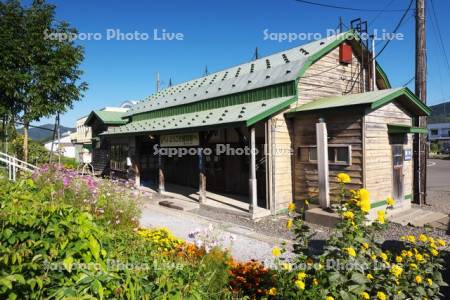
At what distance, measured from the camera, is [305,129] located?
34.3 ft

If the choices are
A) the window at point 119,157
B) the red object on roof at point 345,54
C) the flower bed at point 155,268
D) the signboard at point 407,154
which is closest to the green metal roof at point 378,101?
the signboard at point 407,154

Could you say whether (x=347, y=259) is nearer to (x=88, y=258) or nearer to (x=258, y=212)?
(x=88, y=258)

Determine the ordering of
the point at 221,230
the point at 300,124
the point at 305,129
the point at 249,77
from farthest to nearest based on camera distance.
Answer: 1. the point at 249,77
2. the point at 300,124
3. the point at 305,129
4. the point at 221,230

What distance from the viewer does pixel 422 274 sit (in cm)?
320

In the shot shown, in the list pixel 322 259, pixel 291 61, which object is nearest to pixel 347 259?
pixel 322 259

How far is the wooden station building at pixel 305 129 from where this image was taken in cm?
937

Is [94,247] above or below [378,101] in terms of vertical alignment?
below

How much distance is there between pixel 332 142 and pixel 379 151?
1.37 m

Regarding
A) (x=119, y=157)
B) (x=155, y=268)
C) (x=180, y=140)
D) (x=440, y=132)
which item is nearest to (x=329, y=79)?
(x=180, y=140)

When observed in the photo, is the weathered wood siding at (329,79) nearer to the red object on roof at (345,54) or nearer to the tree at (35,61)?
the red object on roof at (345,54)

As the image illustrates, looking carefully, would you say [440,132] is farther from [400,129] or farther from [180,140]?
[180,140]

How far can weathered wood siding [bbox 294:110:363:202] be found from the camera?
9070 mm

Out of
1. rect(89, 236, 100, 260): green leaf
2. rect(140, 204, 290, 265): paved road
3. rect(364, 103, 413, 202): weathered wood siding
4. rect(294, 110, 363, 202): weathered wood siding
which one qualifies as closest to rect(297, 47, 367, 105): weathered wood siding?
rect(294, 110, 363, 202): weathered wood siding

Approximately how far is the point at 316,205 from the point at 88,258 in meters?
8.55
